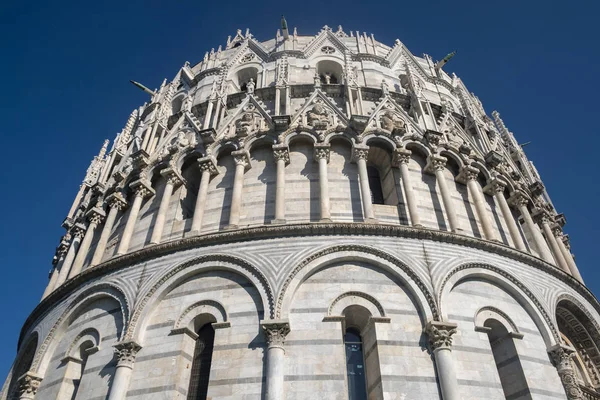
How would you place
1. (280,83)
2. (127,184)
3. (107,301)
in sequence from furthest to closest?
(280,83) < (127,184) < (107,301)

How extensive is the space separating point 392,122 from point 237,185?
586 centimetres

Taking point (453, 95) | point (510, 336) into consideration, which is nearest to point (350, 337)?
point (510, 336)

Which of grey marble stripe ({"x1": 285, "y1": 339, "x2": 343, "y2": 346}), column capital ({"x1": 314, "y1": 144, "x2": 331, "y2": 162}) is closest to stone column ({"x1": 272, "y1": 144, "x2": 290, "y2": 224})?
column capital ({"x1": 314, "y1": 144, "x2": 331, "y2": 162})

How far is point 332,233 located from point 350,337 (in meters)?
2.65

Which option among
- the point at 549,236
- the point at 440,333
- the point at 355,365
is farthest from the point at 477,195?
the point at 355,365

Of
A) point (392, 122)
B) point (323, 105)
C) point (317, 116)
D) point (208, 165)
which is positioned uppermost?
point (323, 105)

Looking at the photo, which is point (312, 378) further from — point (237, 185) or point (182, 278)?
point (237, 185)

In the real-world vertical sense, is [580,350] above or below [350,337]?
above

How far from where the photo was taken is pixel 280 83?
17766 millimetres

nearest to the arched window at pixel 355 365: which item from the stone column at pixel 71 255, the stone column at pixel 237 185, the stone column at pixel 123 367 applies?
the stone column at pixel 237 185

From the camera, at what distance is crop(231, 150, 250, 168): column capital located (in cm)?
1429

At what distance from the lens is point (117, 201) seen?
15.7m

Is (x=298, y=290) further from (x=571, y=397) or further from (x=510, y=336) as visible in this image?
(x=571, y=397)

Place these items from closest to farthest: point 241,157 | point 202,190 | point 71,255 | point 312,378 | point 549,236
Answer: point 312,378 → point 202,190 → point 241,157 → point 71,255 → point 549,236
